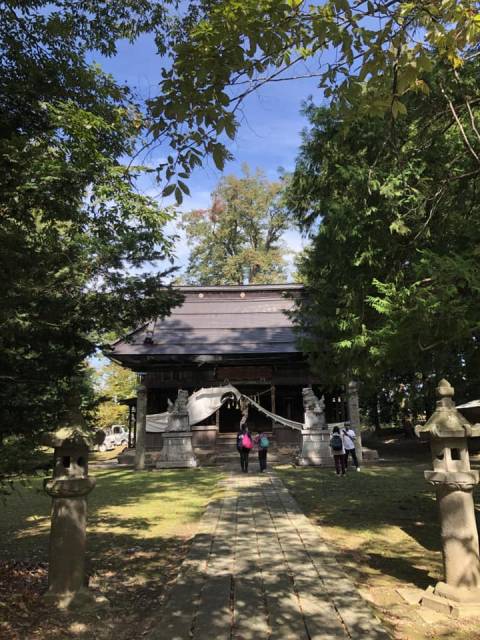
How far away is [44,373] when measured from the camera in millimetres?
4980

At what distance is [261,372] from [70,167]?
16.4 m

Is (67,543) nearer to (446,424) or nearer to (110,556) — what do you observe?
(110,556)

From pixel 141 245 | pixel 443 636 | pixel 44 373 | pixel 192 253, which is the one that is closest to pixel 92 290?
pixel 44 373

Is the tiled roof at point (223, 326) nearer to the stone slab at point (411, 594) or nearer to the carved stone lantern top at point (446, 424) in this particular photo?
the carved stone lantern top at point (446, 424)

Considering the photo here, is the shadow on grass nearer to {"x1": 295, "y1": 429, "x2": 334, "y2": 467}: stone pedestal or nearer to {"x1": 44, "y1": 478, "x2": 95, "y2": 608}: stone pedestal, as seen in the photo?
{"x1": 295, "y1": 429, "x2": 334, "y2": 467}: stone pedestal

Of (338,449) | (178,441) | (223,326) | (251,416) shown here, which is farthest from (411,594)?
(223,326)

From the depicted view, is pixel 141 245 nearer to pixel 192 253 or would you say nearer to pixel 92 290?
pixel 92 290

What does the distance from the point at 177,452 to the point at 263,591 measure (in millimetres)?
12526

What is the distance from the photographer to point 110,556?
18.9ft

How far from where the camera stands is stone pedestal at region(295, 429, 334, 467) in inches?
604

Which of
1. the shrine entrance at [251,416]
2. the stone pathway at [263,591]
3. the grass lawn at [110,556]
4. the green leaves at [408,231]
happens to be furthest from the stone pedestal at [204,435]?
the stone pathway at [263,591]

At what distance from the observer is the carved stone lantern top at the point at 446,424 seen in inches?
167

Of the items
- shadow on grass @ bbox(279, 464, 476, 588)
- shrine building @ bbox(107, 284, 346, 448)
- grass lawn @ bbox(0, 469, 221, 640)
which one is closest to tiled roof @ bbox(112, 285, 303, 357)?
shrine building @ bbox(107, 284, 346, 448)

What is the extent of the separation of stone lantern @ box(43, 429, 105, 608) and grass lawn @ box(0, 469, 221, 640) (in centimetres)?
20
